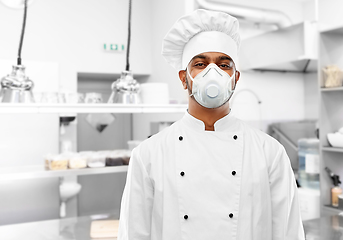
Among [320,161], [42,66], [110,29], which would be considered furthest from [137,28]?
[320,161]

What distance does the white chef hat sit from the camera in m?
1.14

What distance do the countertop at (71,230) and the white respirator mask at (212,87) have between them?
114 centimetres

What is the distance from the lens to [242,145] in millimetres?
1148

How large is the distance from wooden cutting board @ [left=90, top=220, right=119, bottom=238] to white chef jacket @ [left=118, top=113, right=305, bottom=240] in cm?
76

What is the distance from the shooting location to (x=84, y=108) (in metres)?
1.89

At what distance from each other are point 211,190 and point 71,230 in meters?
1.19

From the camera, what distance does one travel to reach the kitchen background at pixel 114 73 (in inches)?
125

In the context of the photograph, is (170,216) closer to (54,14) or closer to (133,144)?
(133,144)

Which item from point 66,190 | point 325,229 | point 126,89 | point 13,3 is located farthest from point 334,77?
point 13,3

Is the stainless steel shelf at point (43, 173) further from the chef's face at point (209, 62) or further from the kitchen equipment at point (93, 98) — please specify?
the chef's face at point (209, 62)

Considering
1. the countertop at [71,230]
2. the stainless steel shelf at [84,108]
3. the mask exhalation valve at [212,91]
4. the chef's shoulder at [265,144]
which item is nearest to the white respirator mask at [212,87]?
the mask exhalation valve at [212,91]

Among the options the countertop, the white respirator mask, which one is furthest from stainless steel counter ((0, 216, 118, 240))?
the white respirator mask

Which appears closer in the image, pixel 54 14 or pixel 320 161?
pixel 320 161

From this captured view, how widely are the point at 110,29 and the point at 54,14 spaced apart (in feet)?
1.88
